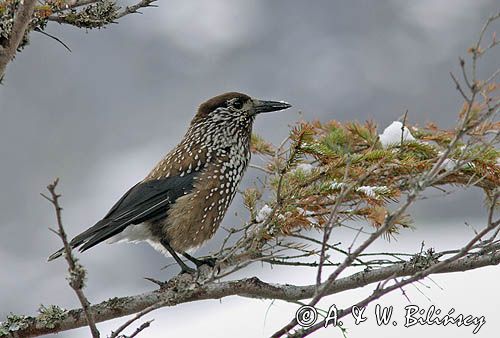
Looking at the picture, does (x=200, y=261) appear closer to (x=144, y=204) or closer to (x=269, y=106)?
(x=144, y=204)

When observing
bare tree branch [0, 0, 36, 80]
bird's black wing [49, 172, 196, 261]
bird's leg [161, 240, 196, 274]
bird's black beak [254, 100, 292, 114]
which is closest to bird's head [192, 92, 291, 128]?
bird's black beak [254, 100, 292, 114]

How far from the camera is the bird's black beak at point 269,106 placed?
4852 mm

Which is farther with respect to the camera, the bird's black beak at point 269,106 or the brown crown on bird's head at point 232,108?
the brown crown on bird's head at point 232,108

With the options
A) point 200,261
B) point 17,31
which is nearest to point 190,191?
point 200,261

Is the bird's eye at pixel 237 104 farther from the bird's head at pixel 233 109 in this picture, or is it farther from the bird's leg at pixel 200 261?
the bird's leg at pixel 200 261

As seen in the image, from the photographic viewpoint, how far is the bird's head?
495 centimetres

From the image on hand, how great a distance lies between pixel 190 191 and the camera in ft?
15.0

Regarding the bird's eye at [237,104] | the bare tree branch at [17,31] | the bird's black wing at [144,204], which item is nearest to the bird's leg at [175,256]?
the bird's black wing at [144,204]

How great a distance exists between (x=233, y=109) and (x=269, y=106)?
222 millimetres

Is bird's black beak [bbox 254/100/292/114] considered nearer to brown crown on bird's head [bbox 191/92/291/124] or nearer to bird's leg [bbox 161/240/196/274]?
brown crown on bird's head [bbox 191/92/291/124]

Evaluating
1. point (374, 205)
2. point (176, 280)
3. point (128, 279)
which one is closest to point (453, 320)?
point (374, 205)

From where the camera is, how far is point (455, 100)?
11.0 m

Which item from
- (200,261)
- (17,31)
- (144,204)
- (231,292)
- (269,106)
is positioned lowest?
(231,292)

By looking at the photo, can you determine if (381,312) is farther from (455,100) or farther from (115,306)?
(455,100)
